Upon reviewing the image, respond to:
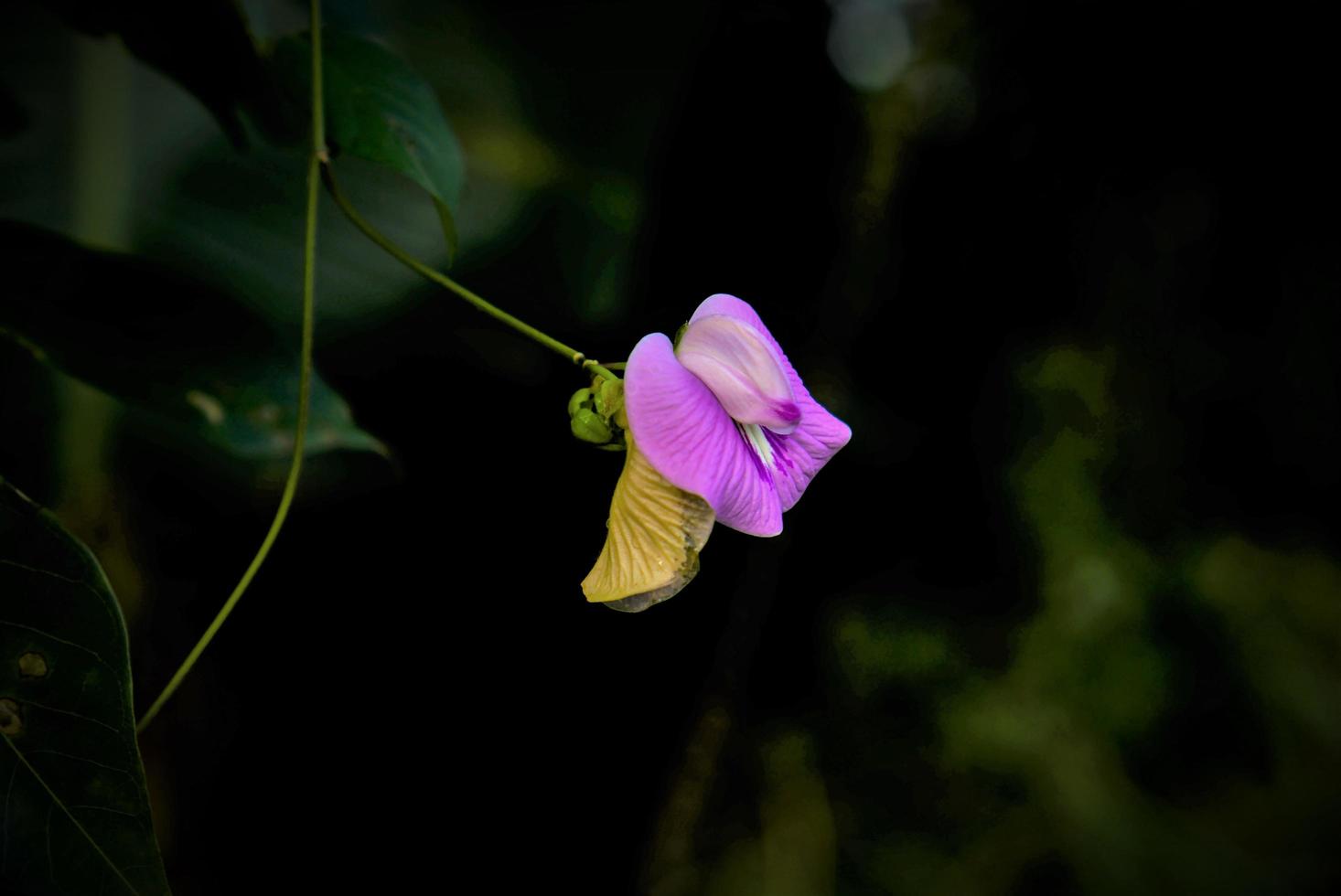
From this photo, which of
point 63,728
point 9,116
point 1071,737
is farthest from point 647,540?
point 1071,737

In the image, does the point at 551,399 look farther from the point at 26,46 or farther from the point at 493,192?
the point at 26,46

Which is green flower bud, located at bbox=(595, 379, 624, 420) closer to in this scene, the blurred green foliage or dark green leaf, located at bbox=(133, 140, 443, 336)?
dark green leaf, located at bbox=(133, 140, 443, 336)

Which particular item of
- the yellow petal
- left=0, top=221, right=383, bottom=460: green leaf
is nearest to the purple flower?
the yellow petal

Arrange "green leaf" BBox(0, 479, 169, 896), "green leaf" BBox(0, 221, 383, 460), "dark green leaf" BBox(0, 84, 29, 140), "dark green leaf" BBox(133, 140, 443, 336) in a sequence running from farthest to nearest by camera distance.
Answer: "dark green leaf" BBox(133, 140, 443, 336) → "dark green leaf" BBox(0, 84, 29, 140) → "green leaf" BBox(0, 221, 383, 460) → "green leaf" BBox(0, 479, 169, 896)

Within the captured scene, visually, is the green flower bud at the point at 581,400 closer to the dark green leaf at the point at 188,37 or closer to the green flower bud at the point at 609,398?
the green flower bud at the point at 609,398

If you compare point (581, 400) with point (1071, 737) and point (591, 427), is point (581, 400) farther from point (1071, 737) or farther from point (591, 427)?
point (1071, 737)
